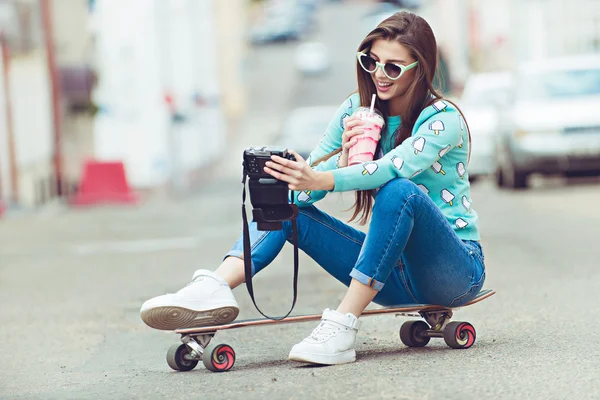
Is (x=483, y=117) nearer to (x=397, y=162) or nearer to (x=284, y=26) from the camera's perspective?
(x=397, y=162)

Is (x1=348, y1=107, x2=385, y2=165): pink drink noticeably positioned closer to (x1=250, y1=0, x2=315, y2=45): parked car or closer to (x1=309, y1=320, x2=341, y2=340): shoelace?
(x1=309, y1=320, x2=341, y2=340): shoelace

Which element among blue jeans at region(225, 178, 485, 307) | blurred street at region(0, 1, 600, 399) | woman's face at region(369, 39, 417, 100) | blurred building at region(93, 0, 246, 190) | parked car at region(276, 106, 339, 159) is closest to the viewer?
blurred street at region(0, 1, 600, 399)

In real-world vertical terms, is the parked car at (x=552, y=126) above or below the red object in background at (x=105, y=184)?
above

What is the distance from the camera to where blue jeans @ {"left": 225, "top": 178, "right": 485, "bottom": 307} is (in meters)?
4.70

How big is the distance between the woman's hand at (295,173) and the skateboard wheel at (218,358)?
698mm

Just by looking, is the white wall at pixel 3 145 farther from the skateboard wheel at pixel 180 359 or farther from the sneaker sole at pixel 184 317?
the sneaker sole at pixel 184 317

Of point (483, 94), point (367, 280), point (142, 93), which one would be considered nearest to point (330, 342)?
point (367, 280)

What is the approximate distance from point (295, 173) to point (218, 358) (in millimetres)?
800

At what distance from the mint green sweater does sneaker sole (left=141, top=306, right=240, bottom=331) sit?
1.76 ft

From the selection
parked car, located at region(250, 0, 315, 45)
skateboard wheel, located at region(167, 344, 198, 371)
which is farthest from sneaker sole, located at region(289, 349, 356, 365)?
parked car, located at region(250, 0, 315, 45)

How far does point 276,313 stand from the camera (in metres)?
6.88

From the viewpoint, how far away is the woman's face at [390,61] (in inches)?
194

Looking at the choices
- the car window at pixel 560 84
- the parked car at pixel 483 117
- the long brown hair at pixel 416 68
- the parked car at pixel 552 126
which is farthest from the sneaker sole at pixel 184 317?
the parked car at pixel 483 117

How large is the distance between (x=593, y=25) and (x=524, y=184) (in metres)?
25.4
